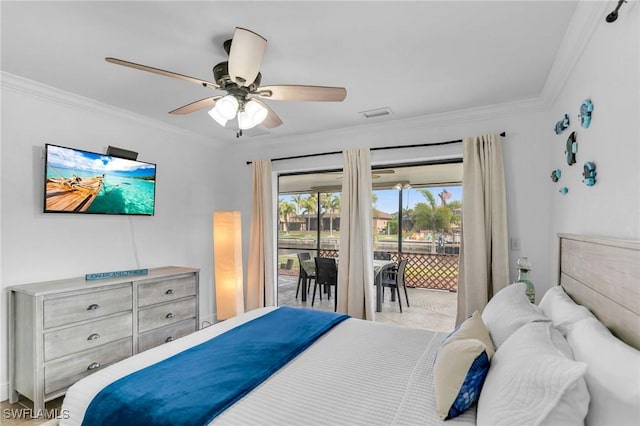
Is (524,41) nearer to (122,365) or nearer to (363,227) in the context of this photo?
(363,227)

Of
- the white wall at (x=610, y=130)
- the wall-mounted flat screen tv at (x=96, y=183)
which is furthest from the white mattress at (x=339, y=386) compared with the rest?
the wall-mounted flat screen tv at (x=96, y=183)

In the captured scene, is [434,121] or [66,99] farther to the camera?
[434,121]

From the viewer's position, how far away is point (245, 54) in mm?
1598

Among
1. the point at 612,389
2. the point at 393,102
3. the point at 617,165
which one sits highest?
the point at 393,102

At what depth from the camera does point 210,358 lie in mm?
1667

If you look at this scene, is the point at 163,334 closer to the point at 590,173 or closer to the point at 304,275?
the point at 304,275

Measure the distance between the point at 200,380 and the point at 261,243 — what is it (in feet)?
9.13

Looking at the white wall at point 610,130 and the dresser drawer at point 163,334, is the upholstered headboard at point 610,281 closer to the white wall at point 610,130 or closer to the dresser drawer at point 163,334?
the white wall at point 610,130

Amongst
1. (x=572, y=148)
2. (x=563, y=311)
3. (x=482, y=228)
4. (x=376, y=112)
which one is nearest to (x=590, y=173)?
(x=572, y=148)

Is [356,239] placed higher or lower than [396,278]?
higher

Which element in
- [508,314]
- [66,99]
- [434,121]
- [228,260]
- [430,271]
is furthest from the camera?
[430,271]

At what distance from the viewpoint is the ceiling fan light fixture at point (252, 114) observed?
6.48ft

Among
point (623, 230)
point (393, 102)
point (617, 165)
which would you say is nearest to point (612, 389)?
point (623, 230)

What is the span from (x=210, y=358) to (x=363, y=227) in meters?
2.29
